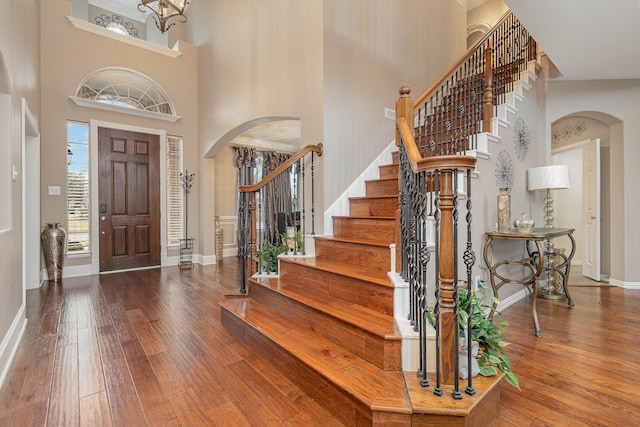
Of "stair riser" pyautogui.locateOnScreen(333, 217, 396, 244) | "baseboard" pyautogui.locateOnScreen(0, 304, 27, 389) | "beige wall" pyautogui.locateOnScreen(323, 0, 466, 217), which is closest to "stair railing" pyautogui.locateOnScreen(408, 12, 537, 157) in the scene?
"beige wall" pyautogui.locateOnScreen(323, 0, 466, 217)

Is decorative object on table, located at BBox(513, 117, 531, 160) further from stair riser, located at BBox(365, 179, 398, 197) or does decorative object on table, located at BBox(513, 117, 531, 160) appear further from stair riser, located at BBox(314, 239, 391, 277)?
stair riser, located at BBox(314, 239, 391, 277)

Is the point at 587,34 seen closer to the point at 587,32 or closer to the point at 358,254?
the point at 587,32

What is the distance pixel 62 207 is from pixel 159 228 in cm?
138

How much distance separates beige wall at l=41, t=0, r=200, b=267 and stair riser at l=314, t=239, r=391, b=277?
12.8 feet

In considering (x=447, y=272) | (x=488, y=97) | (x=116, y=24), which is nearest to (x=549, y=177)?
(x=488, y=97)

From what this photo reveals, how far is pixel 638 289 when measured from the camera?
3.85m

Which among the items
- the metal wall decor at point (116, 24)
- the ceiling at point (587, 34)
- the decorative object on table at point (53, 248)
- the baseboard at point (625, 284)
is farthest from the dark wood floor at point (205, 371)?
the metal wall decor at point (116, 24)

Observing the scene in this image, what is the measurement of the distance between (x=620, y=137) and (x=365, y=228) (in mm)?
3833

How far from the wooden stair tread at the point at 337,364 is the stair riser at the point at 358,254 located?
647 millimetres

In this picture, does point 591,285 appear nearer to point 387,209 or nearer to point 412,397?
point 387,209

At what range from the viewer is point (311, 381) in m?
1.72

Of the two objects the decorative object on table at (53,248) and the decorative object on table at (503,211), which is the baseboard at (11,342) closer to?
the decorative object on table at (53,248)

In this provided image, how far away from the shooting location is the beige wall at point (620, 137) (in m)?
3.91

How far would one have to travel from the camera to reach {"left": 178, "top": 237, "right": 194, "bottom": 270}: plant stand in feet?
17.9
